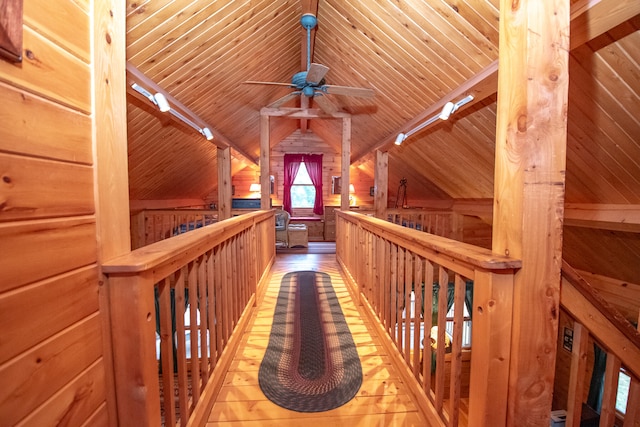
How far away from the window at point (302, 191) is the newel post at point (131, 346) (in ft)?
25.9

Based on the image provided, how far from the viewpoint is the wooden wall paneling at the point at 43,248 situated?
2.02 ft

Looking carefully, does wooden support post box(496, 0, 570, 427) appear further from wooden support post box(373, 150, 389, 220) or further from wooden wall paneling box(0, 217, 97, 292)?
wooden support post box(373, 150, 389, 220)

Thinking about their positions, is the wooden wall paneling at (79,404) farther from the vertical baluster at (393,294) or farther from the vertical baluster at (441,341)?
the vertical baluster at (393,294)

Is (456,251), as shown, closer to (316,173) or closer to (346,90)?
(346,90)

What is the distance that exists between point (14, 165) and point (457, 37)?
2.76 m

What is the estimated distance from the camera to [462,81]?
8.94 feet

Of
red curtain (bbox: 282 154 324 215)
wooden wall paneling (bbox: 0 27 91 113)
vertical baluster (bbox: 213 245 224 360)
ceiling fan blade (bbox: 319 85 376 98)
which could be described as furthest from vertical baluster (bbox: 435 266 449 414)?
red curtain (bbox: 282 154 324 215)

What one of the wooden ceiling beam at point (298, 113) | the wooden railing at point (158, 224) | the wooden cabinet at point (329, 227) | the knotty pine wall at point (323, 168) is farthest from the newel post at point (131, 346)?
the knotty pine wall at point (323, 168)

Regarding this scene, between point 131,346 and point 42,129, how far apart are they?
2.04 ft

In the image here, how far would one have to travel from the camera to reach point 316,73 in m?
2.73

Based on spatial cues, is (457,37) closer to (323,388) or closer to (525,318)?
(525,318)

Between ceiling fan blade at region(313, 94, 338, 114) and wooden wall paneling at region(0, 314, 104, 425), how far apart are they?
152 inches

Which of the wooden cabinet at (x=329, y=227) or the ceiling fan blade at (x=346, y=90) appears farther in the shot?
the wooden cabinet at (x=329, y=227)

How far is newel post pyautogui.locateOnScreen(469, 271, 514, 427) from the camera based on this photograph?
97 cm
